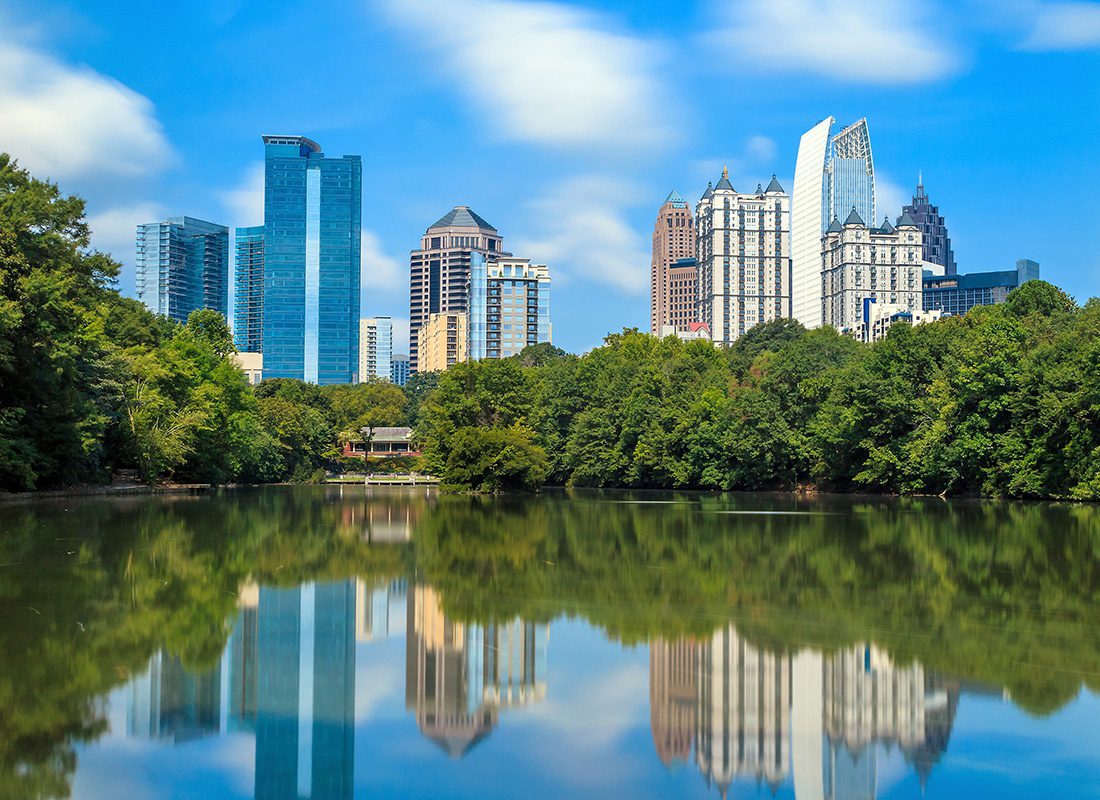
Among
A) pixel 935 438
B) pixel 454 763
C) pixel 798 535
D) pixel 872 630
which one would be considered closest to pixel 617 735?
pixel 454 763

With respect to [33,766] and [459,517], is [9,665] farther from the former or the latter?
[459,517]

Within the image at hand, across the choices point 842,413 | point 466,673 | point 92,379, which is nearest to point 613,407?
point 842,413

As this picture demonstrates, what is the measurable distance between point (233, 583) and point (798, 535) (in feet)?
40.2

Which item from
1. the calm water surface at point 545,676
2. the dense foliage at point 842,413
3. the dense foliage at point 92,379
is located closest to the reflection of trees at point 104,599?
the calm water surface at point 545,676

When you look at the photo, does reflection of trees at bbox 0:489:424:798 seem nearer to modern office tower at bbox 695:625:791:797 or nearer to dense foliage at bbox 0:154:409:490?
modern office tower at bbox 695:625:791:797

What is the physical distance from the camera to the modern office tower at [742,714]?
603cm

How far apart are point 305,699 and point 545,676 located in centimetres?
184

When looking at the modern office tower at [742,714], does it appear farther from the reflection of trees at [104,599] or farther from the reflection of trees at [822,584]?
the reflection of trees at [104,599]

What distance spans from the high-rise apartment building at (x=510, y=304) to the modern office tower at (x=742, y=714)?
167642 mm

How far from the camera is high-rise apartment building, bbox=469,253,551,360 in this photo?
17625cm

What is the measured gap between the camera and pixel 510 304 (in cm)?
17675

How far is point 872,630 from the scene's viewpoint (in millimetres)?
9852

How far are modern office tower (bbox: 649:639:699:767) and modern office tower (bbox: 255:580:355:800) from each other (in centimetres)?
187

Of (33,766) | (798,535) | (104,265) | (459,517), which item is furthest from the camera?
(104,265)
